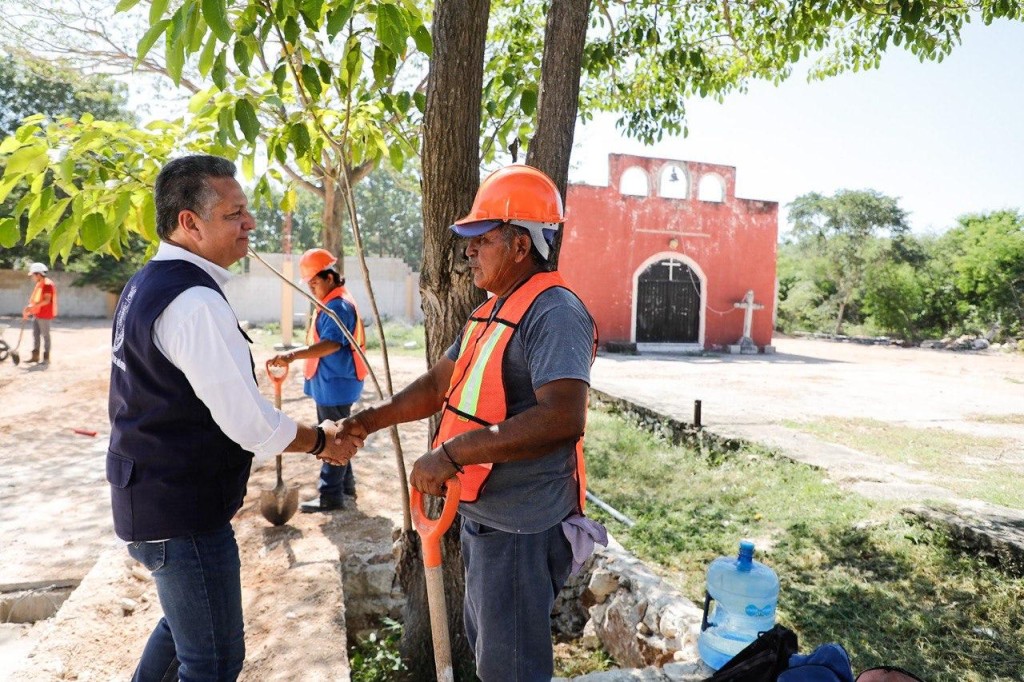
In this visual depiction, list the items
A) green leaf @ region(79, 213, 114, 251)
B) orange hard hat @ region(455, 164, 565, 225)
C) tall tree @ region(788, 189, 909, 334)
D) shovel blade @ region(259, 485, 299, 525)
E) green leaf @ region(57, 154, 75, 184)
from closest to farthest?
1. orange hard hat @ region(455, 164, 565, 225)
2. green leaf @ region(57, 154, 75, 184)
3. green leaf @ region(79, 213, 114, 251)
4. shovel blade @ region(259, 485, 299, 525)
5. tall tree @ region(788, 189, 909, 334)

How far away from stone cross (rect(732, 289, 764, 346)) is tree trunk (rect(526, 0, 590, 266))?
19828 millimetres

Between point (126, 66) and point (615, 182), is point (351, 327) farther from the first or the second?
point (615, 182)

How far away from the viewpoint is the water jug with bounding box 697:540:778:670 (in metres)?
3.10

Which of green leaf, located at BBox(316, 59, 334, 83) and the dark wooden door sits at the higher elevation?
green leaf, located at BBox(316, 59, 334, 83)

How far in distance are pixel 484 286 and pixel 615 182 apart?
1918 cm

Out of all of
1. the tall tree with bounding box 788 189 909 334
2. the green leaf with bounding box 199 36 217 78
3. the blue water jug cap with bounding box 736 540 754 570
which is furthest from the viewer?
the tall tree with bounding box 788 189 909 334

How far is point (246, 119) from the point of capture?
255 centimetres

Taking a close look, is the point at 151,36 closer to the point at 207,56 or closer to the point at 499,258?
the point at 207,56

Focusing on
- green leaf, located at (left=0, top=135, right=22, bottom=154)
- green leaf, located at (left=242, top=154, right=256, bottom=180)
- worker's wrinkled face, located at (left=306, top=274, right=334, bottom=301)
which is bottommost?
worker's wrinkled face, located at (left=306, top=274, right=334, bottom=301)

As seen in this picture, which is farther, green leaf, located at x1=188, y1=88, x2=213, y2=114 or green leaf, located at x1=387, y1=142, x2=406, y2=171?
green leaf, located at x1=387, y1=142, x2=406, y2=171

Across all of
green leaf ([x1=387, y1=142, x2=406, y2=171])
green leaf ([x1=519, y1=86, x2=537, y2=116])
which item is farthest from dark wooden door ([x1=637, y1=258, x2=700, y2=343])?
green leaf ([x1=387, y1=142, x2=406, y2=171])

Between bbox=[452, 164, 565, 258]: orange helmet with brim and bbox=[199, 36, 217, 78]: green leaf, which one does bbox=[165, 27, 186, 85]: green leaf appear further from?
bbox=[452, 164, 565, 258]: orange helmet with brim

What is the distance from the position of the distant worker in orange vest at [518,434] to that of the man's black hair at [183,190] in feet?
2.53

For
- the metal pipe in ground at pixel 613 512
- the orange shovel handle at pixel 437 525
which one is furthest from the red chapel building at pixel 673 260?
the orange shovel handle at pixel 437 525
